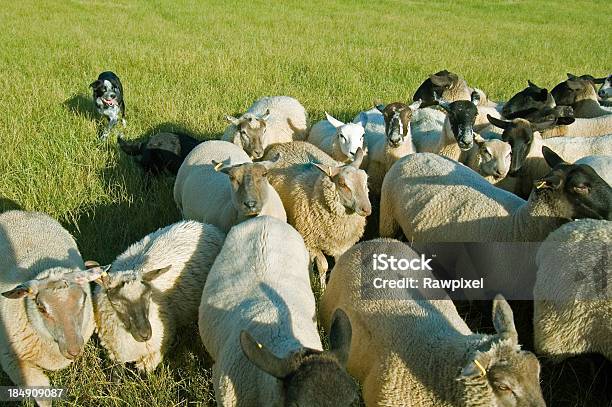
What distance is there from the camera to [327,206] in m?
5.07

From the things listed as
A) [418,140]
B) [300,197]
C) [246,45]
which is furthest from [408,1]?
[300,197]

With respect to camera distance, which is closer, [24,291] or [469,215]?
[24,291]

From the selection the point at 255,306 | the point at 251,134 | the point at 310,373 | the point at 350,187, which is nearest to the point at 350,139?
the point at 251,134

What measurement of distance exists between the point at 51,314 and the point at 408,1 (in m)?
29.7

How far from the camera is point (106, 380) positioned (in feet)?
11.9

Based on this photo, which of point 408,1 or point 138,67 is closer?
point 138,67

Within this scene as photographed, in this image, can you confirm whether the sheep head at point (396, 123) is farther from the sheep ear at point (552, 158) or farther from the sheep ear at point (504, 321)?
the sheep ear at point (504, 321)

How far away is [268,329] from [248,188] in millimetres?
1674

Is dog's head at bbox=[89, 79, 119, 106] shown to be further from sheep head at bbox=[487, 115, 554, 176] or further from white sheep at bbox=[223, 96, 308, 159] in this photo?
sheep head at bbox=[487, 115, 554, 176]

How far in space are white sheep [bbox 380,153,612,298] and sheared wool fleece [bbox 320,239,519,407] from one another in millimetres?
901

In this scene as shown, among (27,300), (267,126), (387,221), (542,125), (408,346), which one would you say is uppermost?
(542,125)

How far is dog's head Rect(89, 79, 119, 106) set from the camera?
309 inches

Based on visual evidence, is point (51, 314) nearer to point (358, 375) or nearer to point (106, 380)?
point (106, 380)

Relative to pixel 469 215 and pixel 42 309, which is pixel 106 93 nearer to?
pixel 42 309
